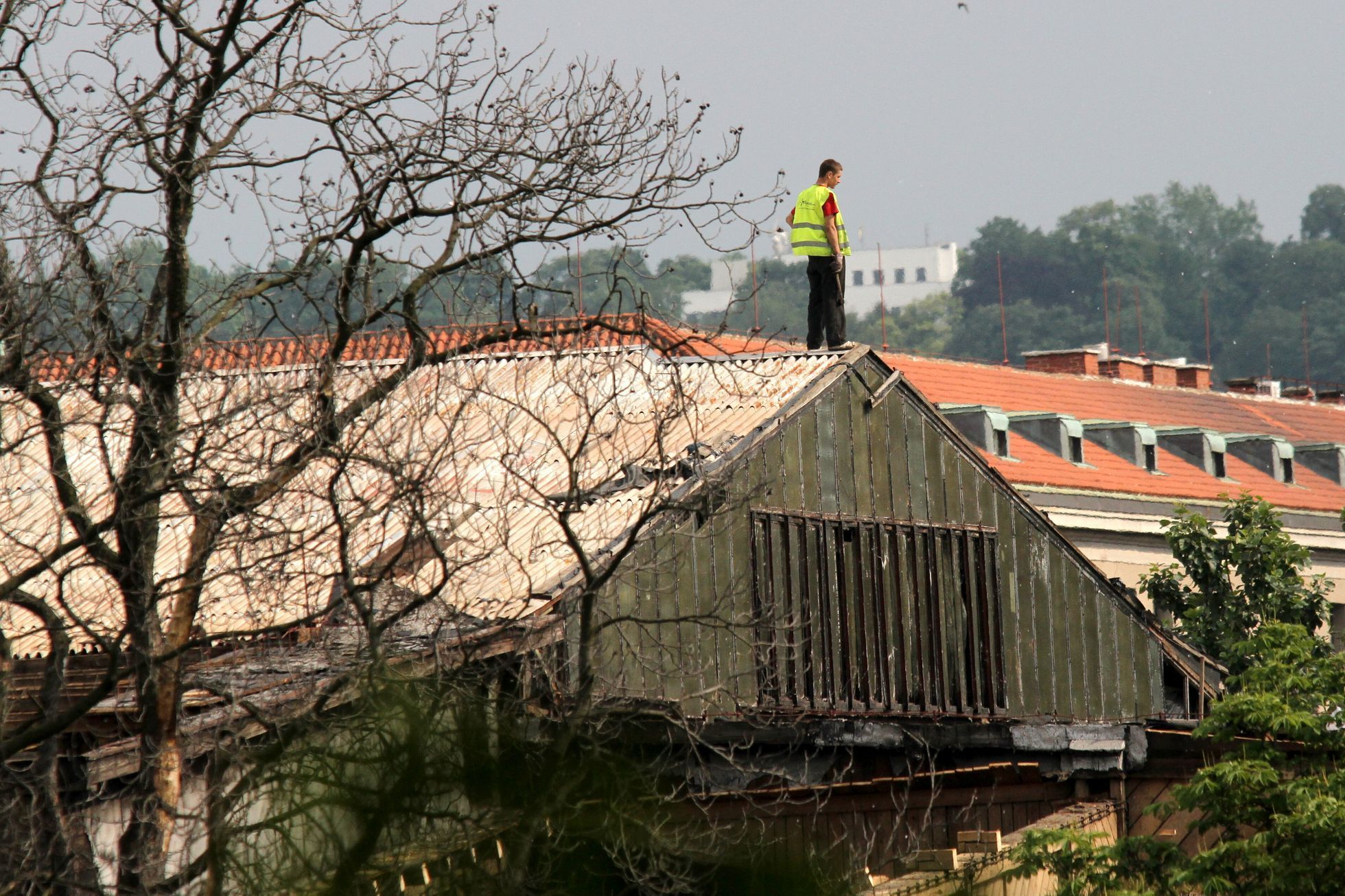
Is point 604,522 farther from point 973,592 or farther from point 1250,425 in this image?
point 1250,425

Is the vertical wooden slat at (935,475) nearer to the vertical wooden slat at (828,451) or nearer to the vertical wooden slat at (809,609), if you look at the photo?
the vertical wooden slat at (828,451)

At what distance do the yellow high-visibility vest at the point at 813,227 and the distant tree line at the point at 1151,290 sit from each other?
340 ft

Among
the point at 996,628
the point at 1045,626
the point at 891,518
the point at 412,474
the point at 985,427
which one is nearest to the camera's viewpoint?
the point at 412,474

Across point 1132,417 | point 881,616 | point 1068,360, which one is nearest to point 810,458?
point 881,616

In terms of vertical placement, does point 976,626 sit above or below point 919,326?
below

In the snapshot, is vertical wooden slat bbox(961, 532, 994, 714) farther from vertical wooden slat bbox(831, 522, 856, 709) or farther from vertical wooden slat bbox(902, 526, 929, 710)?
vertical wooden slat bbox(831, 522, 856, 709)

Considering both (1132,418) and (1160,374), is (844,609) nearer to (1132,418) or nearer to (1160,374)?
(1132,418)

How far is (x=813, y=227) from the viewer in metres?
22.5

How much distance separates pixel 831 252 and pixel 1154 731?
8.51 meters

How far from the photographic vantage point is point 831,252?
22.6 metres

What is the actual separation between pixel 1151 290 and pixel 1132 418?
312ft

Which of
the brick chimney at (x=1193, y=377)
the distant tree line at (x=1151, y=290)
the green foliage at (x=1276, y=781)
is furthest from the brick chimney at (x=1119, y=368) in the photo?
the distant tree line at (x=1151, y=290)

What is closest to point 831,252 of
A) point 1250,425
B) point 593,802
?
point 593,802

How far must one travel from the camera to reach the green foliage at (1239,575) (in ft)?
113
